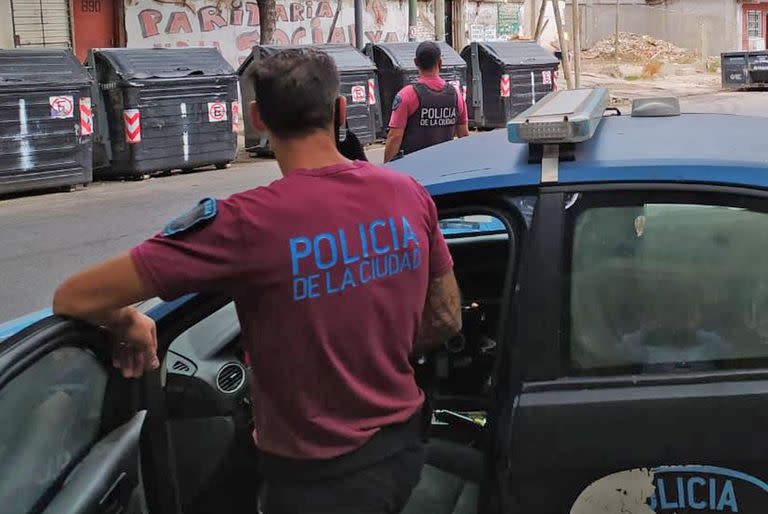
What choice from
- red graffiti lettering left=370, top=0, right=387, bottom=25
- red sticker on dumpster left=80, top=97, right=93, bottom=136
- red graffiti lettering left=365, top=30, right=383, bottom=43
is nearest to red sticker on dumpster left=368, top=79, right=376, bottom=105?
red sticker on dumpster left=80, top=97, right=93, bottom=136

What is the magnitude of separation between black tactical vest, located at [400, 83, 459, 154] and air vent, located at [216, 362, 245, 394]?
4277mm

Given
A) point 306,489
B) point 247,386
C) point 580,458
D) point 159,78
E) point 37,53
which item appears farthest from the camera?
point 159,78

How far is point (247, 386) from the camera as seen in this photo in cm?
283

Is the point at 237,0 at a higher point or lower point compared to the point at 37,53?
higher

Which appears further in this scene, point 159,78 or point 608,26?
point 608,26

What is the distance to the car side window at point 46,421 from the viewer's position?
1.88 metres

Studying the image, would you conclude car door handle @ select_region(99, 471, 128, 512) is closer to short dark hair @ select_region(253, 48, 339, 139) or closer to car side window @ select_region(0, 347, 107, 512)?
car side window @ select_region(0, 347, 107, 512)

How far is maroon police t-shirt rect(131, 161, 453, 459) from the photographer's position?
5.80 feet

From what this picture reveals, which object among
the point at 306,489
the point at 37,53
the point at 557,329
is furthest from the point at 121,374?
the point at 37,53

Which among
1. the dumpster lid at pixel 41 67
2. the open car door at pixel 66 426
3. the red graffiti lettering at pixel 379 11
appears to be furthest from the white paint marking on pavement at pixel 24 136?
the red graffiti lettering at pixel 379 11

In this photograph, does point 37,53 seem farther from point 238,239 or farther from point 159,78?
point 238,239

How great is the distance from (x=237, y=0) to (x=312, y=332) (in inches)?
843

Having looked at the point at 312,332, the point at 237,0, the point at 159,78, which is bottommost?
the point at 312,332

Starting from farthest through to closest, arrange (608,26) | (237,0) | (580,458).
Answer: (608,26)
(237,0)
(580,458)
